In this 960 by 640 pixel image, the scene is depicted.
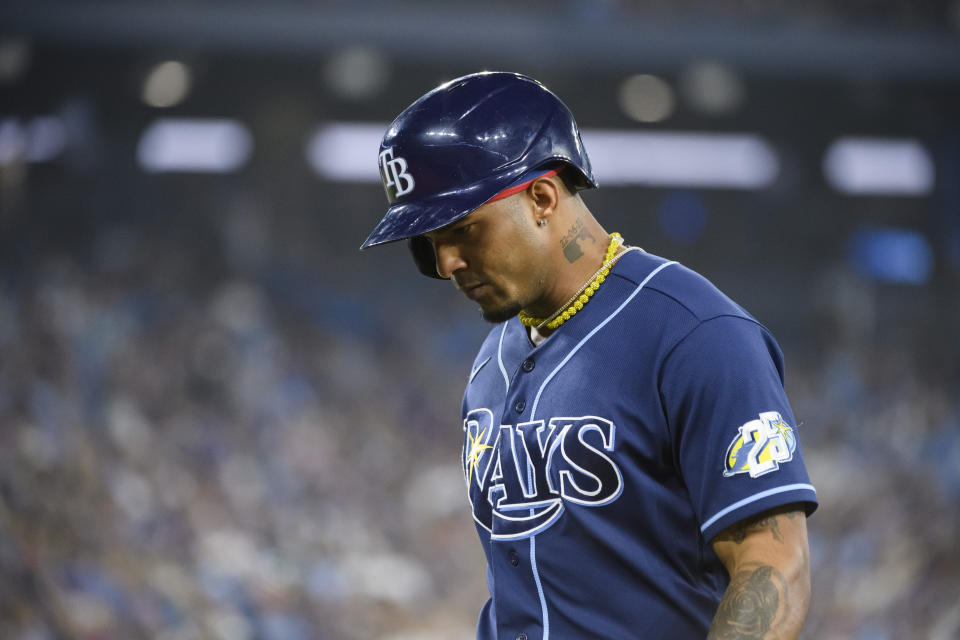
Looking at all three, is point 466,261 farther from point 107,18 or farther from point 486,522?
point 107,18

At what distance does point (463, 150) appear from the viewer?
1.40 meters

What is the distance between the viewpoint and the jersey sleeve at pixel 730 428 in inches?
46.8

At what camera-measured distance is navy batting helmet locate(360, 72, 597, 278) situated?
139cm

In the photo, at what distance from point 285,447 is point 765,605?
8.78 m

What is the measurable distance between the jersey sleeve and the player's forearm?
7cm

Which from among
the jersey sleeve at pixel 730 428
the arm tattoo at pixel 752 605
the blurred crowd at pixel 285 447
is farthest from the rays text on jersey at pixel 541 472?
the blurred crowd at pixel 285 447

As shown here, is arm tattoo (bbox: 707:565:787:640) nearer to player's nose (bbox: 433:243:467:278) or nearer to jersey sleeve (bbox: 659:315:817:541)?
jersey sleeve (bbox: 659:315:817:541)

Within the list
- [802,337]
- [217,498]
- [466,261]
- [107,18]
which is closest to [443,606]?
[217,498]

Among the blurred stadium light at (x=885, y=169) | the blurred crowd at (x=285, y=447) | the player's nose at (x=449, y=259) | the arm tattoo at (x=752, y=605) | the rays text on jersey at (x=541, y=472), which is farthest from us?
the blurred stadium light at (x=885, y=169)

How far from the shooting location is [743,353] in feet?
4.04

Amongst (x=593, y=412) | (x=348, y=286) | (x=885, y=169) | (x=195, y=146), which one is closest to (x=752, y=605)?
(x=593, y=412)

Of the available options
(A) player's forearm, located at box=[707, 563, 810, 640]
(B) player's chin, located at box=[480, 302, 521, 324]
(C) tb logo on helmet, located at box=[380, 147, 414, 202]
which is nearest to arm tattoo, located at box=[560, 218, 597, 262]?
(B) player's chin, located at box=[480, 302, 521, 324]

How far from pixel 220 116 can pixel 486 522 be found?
1067cm

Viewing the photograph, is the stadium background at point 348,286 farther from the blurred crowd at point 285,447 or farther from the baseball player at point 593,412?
the baseball player at point 593,412
